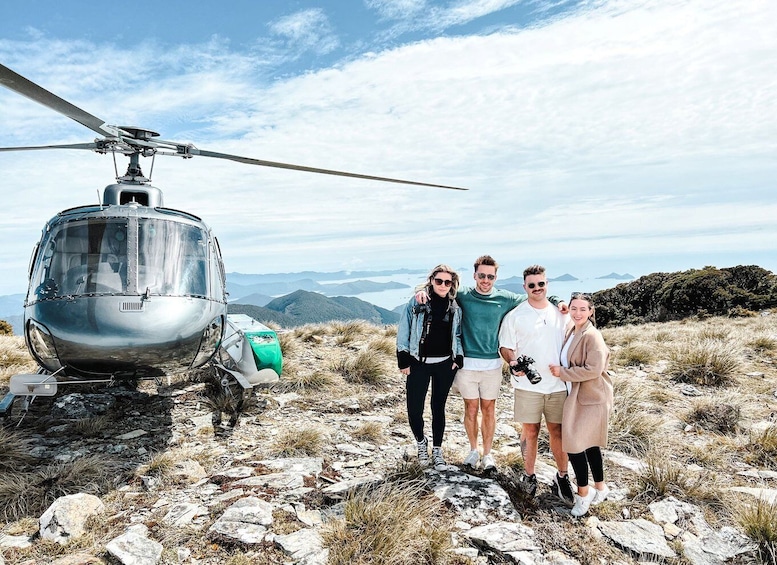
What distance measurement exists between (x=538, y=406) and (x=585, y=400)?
428mm

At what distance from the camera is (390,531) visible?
3365mm

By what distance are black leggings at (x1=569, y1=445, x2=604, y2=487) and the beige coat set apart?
3.3 inches

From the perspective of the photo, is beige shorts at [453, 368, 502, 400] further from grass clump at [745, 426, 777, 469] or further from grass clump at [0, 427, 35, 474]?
grass clump at [0, 427, 35, 474]

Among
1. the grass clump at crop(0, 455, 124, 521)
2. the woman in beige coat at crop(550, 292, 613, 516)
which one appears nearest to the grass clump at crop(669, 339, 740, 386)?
the woman in beige coat at crop(550, 292, 613, 516)

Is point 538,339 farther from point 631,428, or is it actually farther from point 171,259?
point 171,259

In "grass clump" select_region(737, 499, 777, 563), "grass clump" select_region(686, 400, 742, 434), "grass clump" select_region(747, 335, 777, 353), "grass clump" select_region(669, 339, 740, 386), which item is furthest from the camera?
"grass clump" select_region(747, 335, 777, 353)

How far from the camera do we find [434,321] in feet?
15.1

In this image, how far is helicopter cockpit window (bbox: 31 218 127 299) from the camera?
5.12 metres

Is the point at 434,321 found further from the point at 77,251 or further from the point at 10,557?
the point at 77,251

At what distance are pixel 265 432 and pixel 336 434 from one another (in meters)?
0.86

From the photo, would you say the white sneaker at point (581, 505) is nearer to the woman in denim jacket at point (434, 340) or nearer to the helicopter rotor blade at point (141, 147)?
the woman in denim jacket at point (434, 340)

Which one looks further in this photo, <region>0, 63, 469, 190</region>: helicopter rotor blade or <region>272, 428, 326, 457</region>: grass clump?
<region>0, 63, 469, 190</region>: helicopter rotor blade

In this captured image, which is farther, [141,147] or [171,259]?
[141,147]

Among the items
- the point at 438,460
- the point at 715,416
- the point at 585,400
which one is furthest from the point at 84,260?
the point at 715,416
